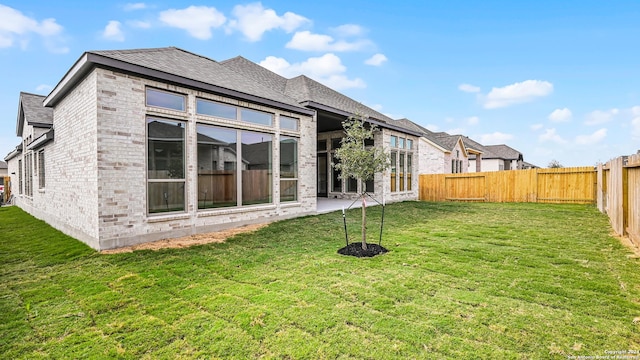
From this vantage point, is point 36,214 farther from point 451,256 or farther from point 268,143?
point 451,256

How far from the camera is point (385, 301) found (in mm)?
3348

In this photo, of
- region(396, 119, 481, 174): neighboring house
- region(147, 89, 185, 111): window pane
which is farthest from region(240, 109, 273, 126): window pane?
region(396, 119, 481, 174): neighboring house

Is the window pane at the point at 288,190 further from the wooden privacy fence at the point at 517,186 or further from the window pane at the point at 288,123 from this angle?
the wooden privacy fence at the point at 517,186

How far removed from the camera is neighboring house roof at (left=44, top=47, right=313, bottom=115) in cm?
575

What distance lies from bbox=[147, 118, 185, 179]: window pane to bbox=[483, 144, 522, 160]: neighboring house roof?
119ft

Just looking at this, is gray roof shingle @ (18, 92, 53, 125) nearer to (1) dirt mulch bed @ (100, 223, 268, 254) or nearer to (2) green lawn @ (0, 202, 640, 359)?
(2) green lawn @ (0, 202, 640, 359)

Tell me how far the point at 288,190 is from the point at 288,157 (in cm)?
106

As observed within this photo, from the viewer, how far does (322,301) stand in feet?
11.0

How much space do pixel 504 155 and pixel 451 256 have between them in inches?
1430

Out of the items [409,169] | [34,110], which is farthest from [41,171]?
[409,169]

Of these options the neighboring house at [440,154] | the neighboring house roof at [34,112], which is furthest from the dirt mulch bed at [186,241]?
the neighboring house at [440,154]

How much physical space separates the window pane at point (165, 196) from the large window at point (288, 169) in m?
3.23

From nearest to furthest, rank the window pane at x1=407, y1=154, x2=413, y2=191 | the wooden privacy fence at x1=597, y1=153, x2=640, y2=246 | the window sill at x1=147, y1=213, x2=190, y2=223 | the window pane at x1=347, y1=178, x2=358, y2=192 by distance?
1. the wooden privacy fence at x1=597, y1=153, x2=640, y2=246
2. the window sill at x1=147, y1=213, x2=190, y2=223
3. the window pane at x1=347, y1=178, x2=358, y2=192
4. the window pane at x1=407, y1=154, x2=413, y2=191

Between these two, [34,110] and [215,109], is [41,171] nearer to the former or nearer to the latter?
[34,110]
